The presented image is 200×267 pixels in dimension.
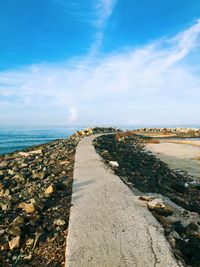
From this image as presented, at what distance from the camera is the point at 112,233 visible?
377cm

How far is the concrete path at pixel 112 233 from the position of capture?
124 inches

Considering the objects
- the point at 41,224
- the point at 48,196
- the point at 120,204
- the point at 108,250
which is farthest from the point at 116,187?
the point at 108,250

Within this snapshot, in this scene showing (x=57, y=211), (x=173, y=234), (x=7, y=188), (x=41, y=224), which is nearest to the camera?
(x=173, y=234)

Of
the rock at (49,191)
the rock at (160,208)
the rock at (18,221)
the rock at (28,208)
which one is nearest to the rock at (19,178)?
the rock at (49,191)

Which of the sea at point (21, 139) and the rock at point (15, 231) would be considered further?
the sea at point (21, 139)

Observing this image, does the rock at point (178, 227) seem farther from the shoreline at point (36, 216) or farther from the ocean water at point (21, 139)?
the ocean water at point (21, 139)

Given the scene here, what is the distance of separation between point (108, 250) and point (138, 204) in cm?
172

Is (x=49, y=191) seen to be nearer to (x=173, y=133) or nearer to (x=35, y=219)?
A: (x=35, y=219)

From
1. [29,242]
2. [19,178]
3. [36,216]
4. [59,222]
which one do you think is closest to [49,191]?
[36,216]

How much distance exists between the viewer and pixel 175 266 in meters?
3.04

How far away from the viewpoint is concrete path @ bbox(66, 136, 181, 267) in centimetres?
316

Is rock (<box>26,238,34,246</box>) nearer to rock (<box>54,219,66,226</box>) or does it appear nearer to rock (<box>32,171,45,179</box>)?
rock (<box>54,219,66,226</box>)

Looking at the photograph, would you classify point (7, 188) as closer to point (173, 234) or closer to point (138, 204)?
point (138, 204)

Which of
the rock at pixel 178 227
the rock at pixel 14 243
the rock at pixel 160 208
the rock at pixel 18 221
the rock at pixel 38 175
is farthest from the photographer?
the rock at pixel 38 175
